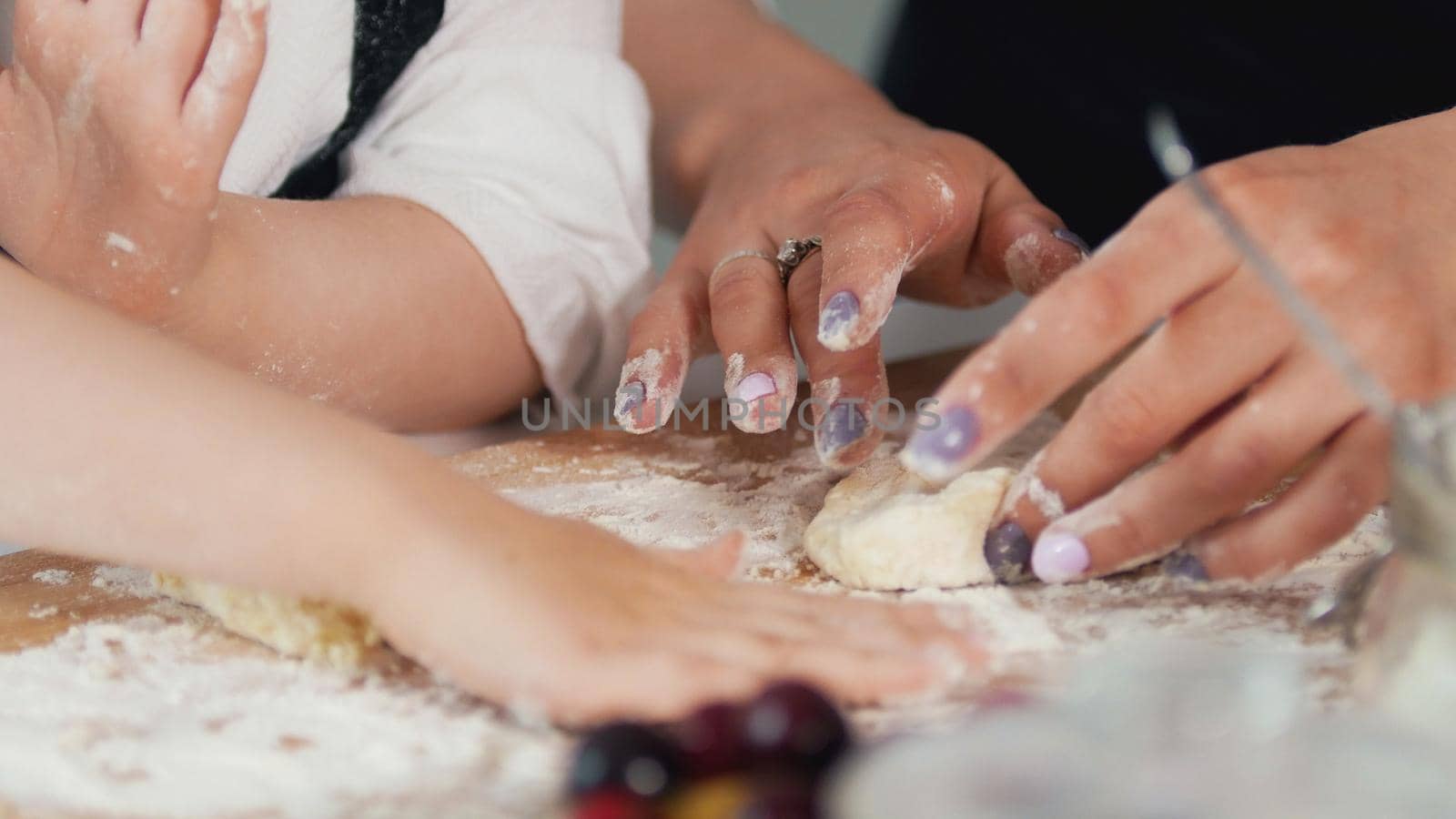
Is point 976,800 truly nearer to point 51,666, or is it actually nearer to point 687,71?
point 51,666

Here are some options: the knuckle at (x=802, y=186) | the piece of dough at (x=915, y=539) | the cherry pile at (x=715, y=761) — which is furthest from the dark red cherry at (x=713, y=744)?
the knuckle at (x=802, y=186)

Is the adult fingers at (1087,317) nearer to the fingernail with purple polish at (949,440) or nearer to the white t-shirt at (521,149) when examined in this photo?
the fingernail with purple polish at (949,440)

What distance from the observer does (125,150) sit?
0.78 m

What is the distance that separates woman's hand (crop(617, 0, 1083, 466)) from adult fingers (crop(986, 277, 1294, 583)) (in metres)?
0.16

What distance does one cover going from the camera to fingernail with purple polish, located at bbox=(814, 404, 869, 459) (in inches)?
36.5

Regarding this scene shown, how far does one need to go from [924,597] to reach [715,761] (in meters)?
0.33

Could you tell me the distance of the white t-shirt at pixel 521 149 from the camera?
3.78 feet

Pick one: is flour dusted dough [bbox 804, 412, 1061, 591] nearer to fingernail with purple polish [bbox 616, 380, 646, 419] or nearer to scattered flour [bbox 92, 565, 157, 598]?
fingernail with purple polish [bbox 616, 380, 646, 419]

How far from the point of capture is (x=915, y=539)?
82 cm

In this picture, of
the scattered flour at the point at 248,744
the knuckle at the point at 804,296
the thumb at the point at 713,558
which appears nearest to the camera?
the scattered flour at the point at 248,744

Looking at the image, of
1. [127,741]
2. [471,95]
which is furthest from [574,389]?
[127,741]

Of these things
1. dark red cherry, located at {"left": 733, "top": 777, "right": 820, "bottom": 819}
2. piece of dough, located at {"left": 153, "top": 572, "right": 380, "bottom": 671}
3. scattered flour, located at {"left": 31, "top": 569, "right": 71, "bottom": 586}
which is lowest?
scattered flour, located at {"left": 31, "top": 569, "right": 71, "bottom": 586}

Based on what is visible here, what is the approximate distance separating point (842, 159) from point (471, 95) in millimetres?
361

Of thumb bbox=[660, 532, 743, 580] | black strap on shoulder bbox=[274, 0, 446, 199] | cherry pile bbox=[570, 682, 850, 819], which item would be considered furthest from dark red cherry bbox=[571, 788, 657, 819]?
black strap on shoulder bbox=[274, 0, 446, 199]
